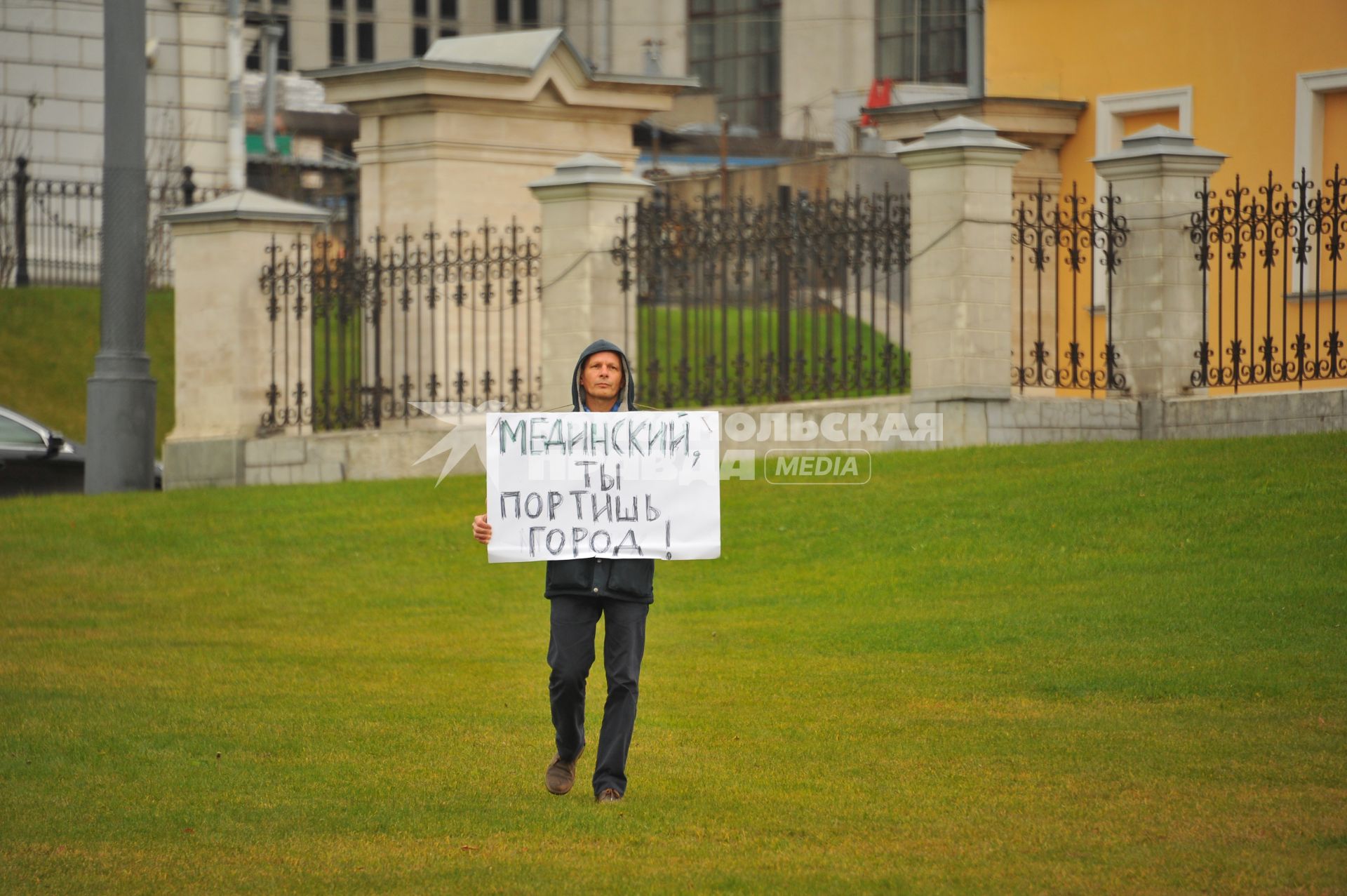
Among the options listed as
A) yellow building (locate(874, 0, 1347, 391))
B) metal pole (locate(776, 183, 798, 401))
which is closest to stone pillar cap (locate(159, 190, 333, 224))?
metal pole (locate(776, 183, 798, 401))

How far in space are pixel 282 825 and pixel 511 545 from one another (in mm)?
1507

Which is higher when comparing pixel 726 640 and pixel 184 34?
pixel 184 34

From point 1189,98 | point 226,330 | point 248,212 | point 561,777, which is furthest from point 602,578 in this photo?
point 1189,98

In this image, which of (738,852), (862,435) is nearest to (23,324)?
(862,435)

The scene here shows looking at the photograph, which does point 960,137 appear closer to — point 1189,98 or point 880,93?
point 1189,98

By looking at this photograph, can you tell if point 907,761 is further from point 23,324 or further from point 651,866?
point 23,324

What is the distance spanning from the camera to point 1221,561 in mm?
12914

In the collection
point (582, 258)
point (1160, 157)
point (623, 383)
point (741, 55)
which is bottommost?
point (623, 383)

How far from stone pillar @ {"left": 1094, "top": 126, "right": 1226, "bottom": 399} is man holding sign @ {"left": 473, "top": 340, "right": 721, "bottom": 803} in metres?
9.91

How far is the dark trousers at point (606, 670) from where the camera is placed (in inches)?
313

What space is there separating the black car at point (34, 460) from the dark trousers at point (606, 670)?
13.8 metres

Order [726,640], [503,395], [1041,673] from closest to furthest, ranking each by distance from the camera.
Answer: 1. [1041,673]
2. [726,640]
3. [503,395]

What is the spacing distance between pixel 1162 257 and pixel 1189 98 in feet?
21.0

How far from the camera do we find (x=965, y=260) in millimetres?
17641
